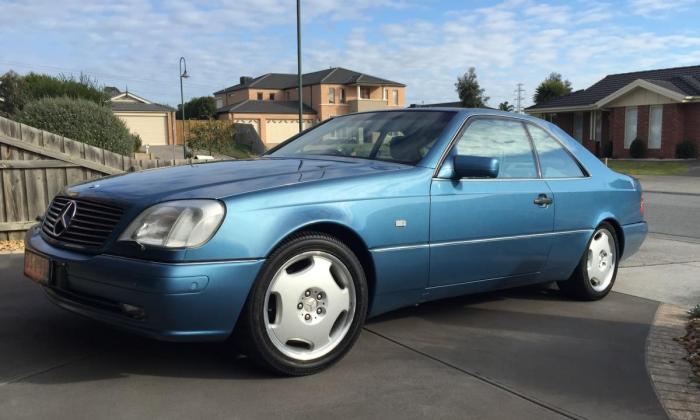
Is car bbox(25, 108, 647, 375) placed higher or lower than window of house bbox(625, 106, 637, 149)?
lower

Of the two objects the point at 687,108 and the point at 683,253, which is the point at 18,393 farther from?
the point at 687,108

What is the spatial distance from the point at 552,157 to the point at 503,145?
0.57 m

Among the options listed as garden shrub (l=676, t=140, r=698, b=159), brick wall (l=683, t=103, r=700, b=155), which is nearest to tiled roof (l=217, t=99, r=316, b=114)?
brick wall (l=683, t=103, r=700, b=155)

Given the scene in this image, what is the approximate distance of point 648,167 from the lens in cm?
2756

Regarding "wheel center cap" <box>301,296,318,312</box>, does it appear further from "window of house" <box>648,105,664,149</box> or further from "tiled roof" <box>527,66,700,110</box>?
"window of house" <box>648,105,664,149</box>

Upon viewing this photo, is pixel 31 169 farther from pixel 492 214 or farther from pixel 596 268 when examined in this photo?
pixel 596 268

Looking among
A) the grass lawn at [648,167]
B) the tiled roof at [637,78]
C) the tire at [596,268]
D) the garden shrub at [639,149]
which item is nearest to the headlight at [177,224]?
the tire at [596,268]

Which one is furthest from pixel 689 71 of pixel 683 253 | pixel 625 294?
pixel 625 294

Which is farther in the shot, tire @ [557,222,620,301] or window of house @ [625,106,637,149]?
window of house @ [625,106,637,149]

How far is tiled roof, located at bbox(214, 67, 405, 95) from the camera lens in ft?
209

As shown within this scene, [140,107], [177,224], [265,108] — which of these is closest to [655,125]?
[177,224]

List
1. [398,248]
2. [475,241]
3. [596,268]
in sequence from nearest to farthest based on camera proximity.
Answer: [398,248] → [475,241] → [596,268]

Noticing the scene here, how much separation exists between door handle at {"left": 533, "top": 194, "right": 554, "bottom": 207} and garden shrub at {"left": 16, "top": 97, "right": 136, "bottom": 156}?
7696 mm

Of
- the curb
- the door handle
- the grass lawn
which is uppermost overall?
the door handle
